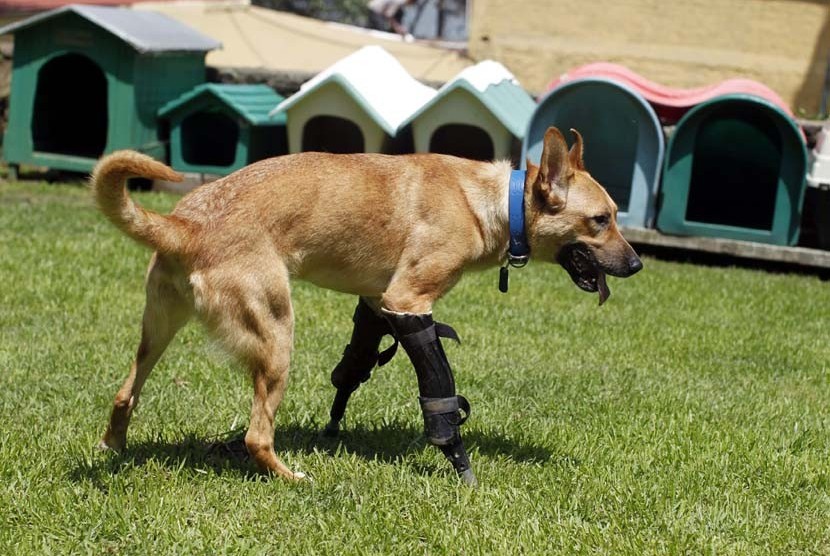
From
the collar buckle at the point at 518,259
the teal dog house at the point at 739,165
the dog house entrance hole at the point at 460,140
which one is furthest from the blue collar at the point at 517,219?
the dog house entrance hole at the point at 460,140

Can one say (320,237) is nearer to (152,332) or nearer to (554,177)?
(152,332)

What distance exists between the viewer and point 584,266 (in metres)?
4.62

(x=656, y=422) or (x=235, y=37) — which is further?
(x=235, y=37)

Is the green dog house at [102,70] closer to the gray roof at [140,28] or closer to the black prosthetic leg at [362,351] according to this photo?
the gray roof at [140,28]

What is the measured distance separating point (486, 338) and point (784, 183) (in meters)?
3.93

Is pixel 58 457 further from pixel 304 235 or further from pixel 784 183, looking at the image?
pixel 784 183

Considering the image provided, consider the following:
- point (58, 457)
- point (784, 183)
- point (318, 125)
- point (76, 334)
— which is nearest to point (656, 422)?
point (58, 457)

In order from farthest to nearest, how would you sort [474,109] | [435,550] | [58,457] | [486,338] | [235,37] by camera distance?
[235,37]
[474,109]
[486,338]
[58,457]
[435,550]

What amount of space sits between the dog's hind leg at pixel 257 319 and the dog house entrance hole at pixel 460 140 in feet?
24.9

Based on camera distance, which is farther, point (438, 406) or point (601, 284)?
point (601, 284)

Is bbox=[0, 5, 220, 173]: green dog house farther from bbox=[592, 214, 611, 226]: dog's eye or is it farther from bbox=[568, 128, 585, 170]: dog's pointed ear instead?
bbox=[592, 214, 611, 226]: dog's eye

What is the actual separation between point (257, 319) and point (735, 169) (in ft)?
23.6

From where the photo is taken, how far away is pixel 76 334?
6.46 meters

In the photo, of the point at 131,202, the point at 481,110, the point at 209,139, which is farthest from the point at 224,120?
the point at 131,202
